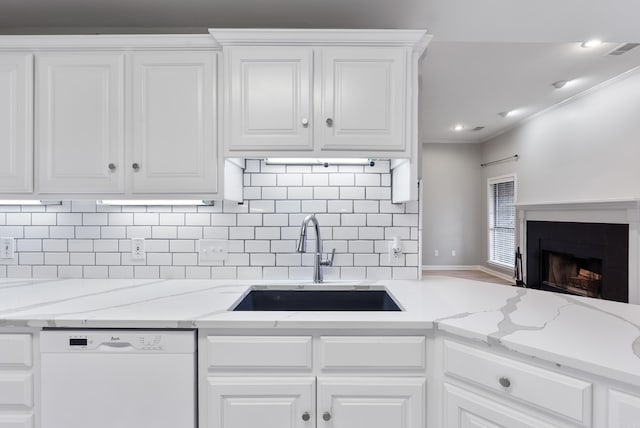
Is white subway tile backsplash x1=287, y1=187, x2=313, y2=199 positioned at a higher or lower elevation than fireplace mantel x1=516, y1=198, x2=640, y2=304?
higher

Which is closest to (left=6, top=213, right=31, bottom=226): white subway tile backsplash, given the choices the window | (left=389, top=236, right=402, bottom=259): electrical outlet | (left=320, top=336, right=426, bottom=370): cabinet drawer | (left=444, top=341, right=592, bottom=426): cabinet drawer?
(left=320, top=336, right=426, bottom=370): cabinet drawer

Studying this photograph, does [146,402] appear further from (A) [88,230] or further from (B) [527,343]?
(B) [527,343]

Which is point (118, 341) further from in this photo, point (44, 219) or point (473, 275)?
point (473, 275)

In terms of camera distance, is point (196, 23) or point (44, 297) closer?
point (44, 297)

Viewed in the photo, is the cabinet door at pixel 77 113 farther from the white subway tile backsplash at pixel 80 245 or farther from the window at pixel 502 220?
the window at pixel 502 220

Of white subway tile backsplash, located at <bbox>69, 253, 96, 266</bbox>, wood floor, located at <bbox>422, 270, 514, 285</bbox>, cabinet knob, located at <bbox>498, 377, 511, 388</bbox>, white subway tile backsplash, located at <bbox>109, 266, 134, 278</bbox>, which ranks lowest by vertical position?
wood floor, located at <bbox>422, 270, 514, 285</bbox>

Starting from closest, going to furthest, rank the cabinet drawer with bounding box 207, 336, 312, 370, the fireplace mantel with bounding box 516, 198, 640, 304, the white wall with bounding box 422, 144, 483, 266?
the cabinet drawer with bounding box 207, 336, 312, 370 < the fireplace mantel with bounding box 516, 198, 640, 304 < the white wall with bounding box 422, 144, 483, 266

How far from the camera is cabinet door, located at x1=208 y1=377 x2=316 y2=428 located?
117 centimetres

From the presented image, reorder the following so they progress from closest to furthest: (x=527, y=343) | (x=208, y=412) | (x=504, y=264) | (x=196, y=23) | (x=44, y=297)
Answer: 1. (x=527, y=343)
2. (x=208, y=412)
3. (x=44, y=297)
4. (x=196, y=23)
5. (x=504, y=264)

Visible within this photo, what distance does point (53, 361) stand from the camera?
1188mm

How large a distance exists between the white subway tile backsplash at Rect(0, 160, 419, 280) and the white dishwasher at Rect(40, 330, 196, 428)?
67 cm

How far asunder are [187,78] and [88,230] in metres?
1.06

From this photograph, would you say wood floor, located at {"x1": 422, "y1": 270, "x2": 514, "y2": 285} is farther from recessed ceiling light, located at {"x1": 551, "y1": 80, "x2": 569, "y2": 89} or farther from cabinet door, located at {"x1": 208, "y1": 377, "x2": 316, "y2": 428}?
cabinet door, located at {"x1": 208, "y1": 377, "x2": 316, "y2": 428}

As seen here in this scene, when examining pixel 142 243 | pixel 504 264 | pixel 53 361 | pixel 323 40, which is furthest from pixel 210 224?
pixel 504 264
